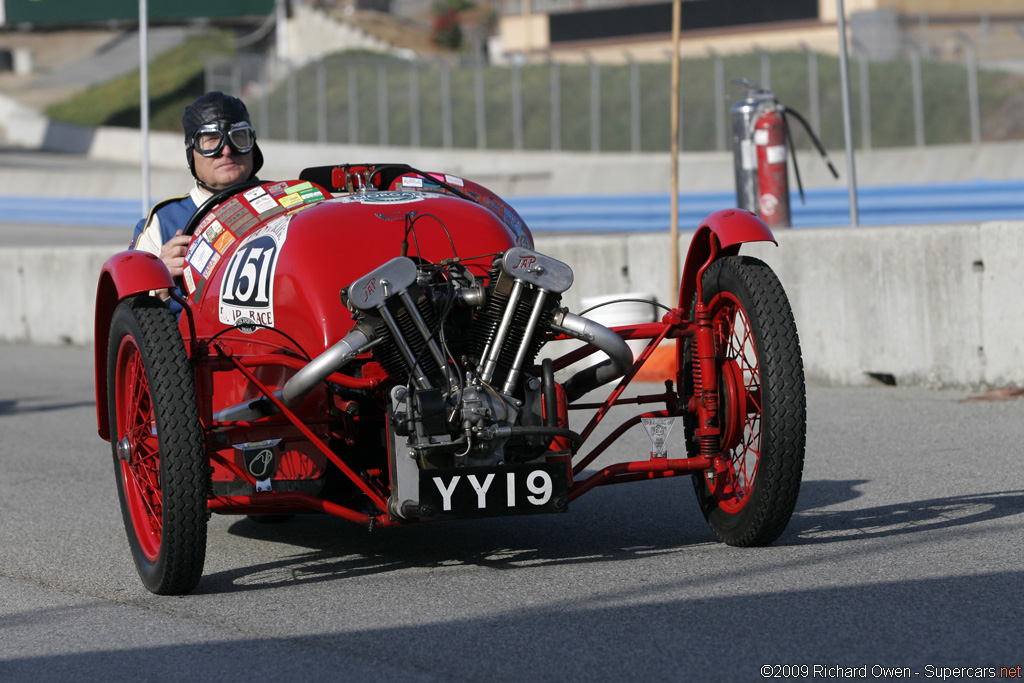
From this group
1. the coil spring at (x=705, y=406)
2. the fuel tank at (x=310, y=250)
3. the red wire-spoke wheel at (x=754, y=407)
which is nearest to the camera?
the red wire-spoke wheel at (x=754, y=407)

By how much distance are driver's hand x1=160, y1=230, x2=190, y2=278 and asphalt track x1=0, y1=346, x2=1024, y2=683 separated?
3.78 ft

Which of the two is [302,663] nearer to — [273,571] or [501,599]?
[501,599]

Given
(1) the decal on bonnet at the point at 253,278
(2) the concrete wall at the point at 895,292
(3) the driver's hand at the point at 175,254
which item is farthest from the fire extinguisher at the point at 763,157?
(1) the decal on bonnet at the point at 253,278

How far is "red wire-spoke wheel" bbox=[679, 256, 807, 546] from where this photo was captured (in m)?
4.99

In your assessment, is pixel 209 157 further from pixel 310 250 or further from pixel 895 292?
pixel 895 292

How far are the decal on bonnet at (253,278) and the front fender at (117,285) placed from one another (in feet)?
1.35

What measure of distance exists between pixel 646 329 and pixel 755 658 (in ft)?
5.53

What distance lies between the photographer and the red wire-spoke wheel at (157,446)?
477 cm

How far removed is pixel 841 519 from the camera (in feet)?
18.8

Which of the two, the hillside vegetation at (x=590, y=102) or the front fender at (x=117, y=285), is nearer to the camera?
the front fender at (x=117, y=285)

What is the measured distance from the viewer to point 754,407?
5.23 m

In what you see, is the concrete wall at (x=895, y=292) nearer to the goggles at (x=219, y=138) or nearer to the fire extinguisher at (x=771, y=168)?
the fire extinguisher at (x=771, y=168)

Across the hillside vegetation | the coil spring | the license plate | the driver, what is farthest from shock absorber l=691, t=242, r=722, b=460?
the hillside vegetation

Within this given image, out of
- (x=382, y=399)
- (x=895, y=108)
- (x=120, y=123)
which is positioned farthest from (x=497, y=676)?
(x=120, y=123)
